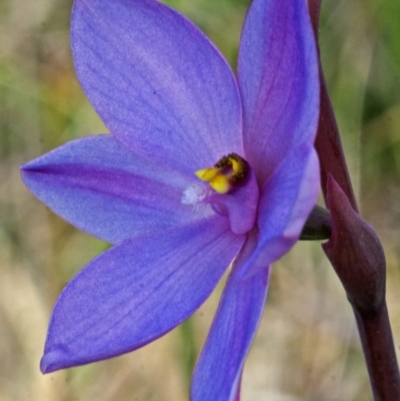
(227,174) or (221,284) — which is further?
(221,284)

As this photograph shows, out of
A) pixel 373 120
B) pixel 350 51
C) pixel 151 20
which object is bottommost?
pixel 373 120

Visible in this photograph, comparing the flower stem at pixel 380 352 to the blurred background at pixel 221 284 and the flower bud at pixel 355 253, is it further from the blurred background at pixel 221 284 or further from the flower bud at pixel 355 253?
the blurred background at pixel 221 284

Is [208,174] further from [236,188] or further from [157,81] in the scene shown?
[157,81]

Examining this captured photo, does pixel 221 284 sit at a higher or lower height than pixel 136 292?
lower

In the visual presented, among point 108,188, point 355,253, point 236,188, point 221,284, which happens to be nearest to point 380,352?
point 355,253

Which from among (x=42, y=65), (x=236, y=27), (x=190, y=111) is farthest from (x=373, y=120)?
(x=190, y=111)

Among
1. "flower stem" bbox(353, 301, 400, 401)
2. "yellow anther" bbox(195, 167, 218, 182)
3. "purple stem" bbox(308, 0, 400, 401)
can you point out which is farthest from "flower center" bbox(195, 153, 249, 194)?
"flower stem" bbox(353, 301, 400, 401)

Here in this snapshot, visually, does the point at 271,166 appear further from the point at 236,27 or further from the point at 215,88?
the point at 236,27
